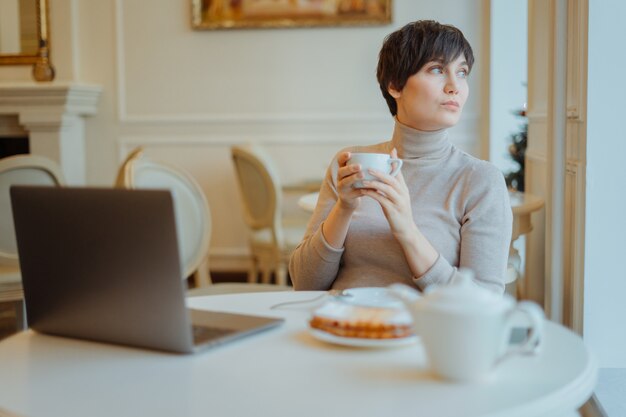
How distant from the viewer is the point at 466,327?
104cm

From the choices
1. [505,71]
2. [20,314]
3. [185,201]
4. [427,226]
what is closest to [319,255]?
[427,226]

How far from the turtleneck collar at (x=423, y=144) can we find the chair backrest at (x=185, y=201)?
45.6 inches

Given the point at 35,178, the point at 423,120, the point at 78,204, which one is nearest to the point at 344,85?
the point at 35,178

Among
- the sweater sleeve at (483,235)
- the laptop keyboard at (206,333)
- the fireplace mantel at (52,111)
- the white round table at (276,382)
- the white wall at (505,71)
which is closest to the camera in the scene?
the white round table at (276,382)

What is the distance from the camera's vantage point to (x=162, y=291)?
116cm

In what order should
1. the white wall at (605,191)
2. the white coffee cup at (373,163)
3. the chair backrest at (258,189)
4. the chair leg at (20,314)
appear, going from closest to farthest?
the white coffee cup at (373,163) → the white wall at (605,191) → the chair leg at (20,314) → the chair backrest at (258,189)

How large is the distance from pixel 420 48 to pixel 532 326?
932mm

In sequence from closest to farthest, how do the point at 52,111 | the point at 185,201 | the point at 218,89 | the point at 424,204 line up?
the point at 424,204 < the point at 185,201 < the point at 52,111 < the point at 218,89

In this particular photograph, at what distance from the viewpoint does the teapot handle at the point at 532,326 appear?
1053 millimetres

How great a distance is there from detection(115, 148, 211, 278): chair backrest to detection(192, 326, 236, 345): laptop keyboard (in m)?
1.56

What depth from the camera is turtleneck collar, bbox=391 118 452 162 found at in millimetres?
1911

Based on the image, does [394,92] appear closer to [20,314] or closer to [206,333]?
[206,333]

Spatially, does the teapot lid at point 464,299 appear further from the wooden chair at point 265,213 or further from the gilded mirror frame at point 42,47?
the gilded mirror frame at point 42,47

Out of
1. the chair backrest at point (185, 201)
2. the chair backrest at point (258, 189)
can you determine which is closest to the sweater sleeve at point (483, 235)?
the chair backrest at point (185, 201)
